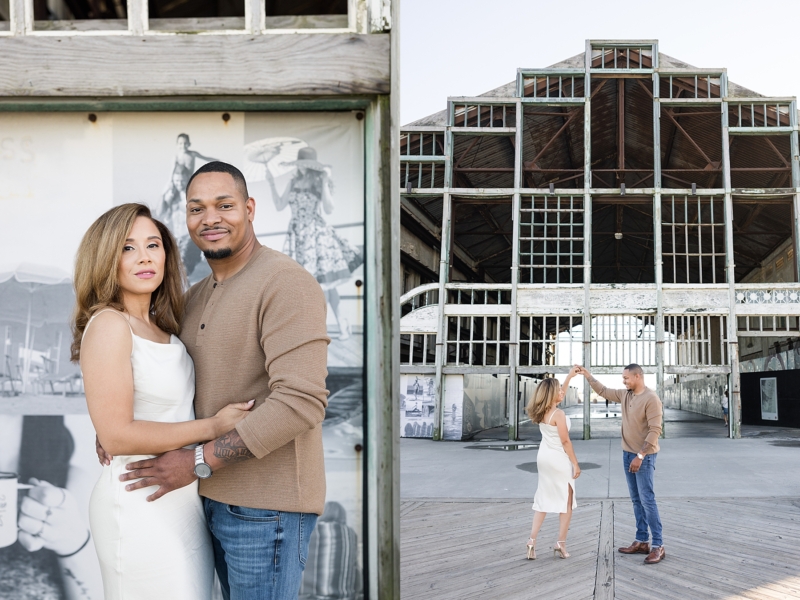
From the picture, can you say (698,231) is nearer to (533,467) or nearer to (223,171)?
(533,467)

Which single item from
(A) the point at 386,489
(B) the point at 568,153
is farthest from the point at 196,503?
(B) the point at 568,153

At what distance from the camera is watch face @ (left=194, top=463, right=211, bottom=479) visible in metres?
2.15

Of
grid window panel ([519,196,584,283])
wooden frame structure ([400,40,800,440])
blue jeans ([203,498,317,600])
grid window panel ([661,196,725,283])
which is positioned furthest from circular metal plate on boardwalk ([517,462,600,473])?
blue jeans ([203,498,317,600])

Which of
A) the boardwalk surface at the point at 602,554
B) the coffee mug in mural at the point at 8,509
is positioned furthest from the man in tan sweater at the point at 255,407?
the boardwalk surface at the point at 602,554

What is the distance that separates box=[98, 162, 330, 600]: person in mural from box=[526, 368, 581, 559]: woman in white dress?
4512 millimetres

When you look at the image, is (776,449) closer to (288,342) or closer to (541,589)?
(541,589)

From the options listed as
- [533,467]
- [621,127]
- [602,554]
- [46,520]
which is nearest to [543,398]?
[602,554]

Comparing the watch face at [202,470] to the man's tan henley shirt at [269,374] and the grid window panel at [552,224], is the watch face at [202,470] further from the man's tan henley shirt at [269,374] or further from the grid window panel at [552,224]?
the grid window panel at [552,224]

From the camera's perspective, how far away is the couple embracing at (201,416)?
2125 mm

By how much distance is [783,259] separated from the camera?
26.9 metres

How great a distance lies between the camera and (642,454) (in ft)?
20.8

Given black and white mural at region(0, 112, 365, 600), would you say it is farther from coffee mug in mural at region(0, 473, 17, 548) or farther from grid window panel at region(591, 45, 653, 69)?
grid window panel at region(591, 45, 653, 69)

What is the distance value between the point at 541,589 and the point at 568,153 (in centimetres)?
2206

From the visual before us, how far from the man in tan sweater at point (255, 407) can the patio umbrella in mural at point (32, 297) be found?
1.07m
